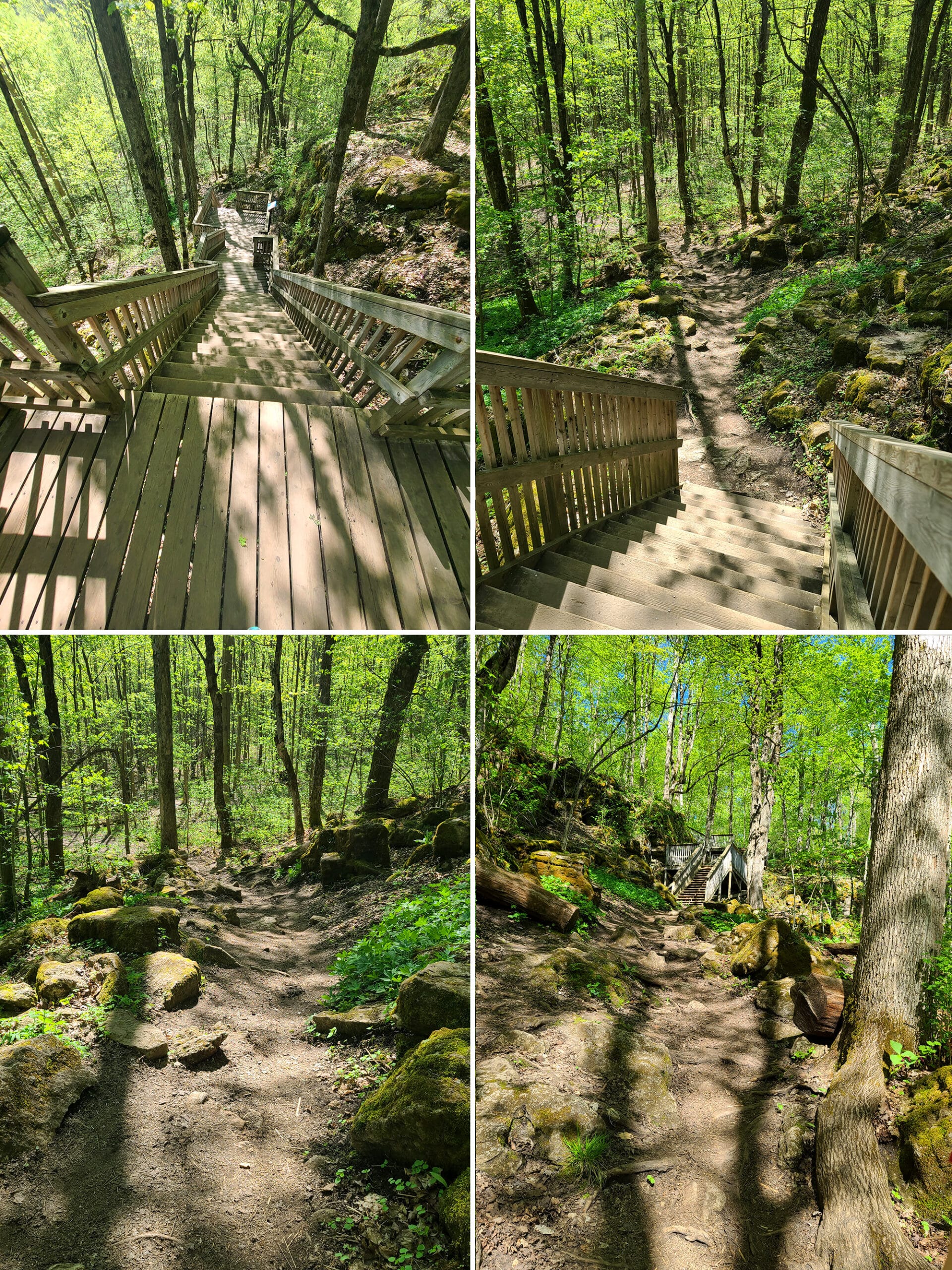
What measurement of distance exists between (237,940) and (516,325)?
1093 centimetres

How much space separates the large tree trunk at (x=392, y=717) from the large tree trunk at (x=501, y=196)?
8542mm

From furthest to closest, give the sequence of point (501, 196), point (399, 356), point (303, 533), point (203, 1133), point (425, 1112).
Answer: point (501, 196)
point (399, 356)
point (303, 533)
point (203, 1133)
point (425, 1112)

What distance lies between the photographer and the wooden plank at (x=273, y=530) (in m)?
2.79

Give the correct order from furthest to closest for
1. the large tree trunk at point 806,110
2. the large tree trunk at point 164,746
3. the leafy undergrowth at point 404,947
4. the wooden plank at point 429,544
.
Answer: the large tree trunk at point 806,110 < the leafy undergrowth at point 404,947 < the large tree trunk at point 164,746 < the wooden plank at point 429,544

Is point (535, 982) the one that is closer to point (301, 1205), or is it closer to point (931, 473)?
point (301, 1205)

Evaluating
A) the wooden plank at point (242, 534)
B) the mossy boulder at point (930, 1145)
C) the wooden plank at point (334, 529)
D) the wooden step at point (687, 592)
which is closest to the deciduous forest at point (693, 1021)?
the mossy boulder at point (930, 1145)

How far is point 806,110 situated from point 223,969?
15869mm

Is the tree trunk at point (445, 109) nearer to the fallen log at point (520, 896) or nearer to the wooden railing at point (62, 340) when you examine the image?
the wooden railing at point (62, 340)

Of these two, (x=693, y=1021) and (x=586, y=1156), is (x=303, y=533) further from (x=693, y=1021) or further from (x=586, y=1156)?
(x=693, y=1021)

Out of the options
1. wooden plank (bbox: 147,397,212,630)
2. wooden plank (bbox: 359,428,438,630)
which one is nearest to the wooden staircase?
wooden plank (bbox: 359,428,438,630)

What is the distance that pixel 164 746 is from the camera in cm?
448

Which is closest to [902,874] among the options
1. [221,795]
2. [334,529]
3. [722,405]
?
[334,529]

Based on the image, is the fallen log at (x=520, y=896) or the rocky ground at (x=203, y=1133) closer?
the rocky ground at (x=203, y=1133)

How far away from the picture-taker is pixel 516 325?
12.2 metres
